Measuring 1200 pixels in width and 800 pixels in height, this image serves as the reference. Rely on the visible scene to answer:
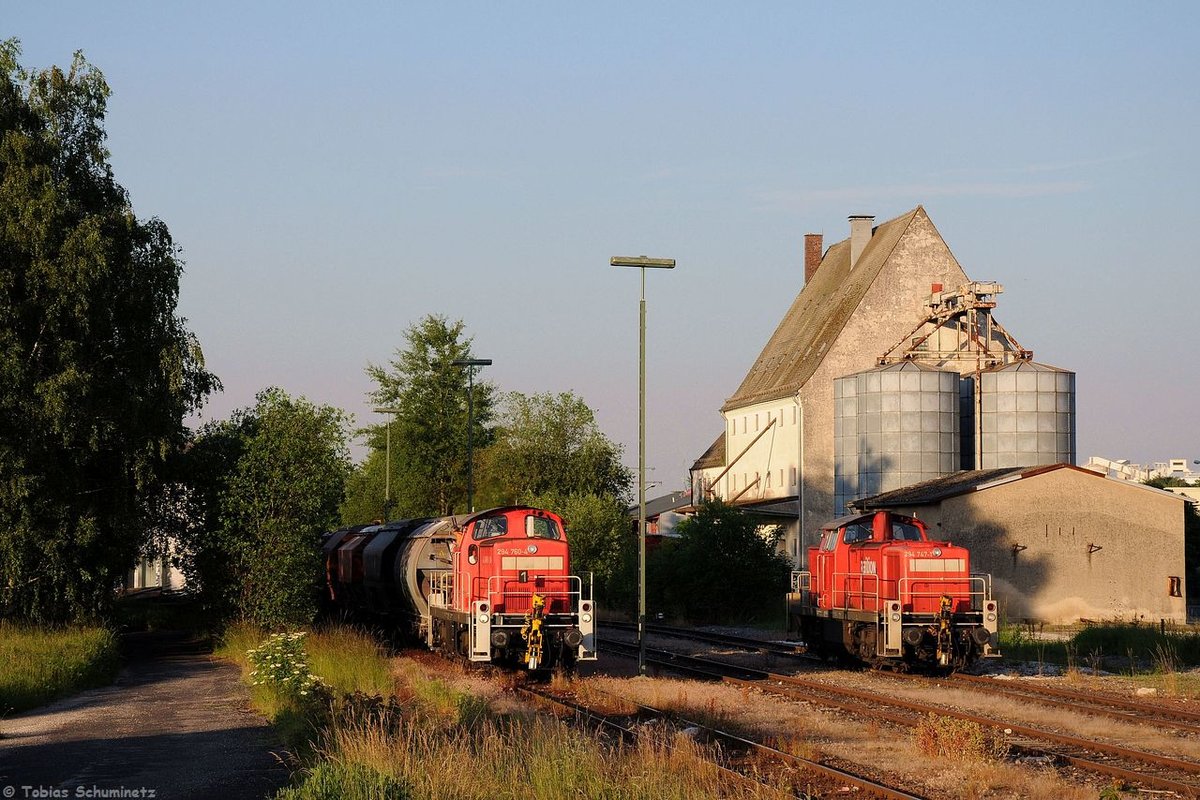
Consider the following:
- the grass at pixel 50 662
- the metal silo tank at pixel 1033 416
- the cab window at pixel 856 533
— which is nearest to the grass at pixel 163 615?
the grass at pixel 50 662

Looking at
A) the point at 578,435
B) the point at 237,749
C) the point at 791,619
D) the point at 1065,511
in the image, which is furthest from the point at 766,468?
the point at 237,749

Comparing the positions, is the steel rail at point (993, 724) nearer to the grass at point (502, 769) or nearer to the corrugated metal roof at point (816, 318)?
the grass at point (502, 769)

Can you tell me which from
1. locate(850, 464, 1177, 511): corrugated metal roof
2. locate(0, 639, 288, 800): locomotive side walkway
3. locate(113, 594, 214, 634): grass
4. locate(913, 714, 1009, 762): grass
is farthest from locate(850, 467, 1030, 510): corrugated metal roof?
locate(913, 714, 1009, 762): grass

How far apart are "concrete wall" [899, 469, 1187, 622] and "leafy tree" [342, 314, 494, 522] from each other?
1671 inches

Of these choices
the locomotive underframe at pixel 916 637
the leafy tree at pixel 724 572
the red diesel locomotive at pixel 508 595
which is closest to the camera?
the red diesel locomotive at pixel 508 595

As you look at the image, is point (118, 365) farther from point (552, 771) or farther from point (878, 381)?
point (878, 381)

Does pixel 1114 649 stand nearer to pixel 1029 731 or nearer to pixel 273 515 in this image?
pixel 1029 731

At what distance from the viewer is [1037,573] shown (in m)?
40.8

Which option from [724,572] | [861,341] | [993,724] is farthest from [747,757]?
[861,341]

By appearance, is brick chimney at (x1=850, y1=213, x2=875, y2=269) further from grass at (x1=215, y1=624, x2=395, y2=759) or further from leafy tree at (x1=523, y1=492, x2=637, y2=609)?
grass at (x1=215, y1=624, x2=395, y2=759)

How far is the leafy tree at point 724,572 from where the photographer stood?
155ft

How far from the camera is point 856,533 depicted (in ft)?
91.5

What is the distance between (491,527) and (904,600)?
8.18 m

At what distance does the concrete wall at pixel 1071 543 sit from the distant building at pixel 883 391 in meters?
8.69
